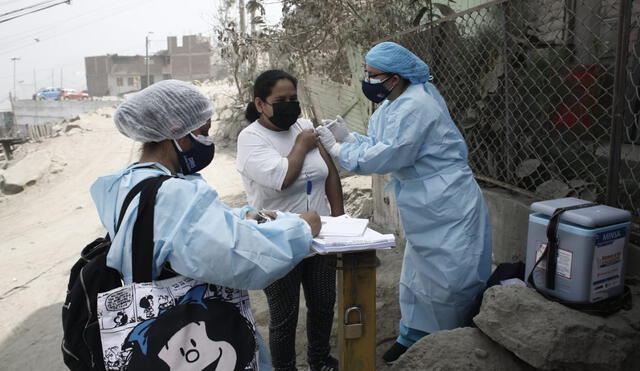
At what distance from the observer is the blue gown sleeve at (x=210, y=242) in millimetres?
1542

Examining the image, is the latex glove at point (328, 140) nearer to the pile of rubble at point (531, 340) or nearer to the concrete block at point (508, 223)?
the pile of rubble at point (531, 340)

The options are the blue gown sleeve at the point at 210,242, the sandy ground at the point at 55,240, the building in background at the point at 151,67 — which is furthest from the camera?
the building in background at the point at 151,67

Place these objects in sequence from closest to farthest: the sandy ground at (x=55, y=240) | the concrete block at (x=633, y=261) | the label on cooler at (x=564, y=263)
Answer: the label on cooler at (x=564, y=263) → the concrete block at (x=633, y=261) → the sandy ground at (x=55, y=240)

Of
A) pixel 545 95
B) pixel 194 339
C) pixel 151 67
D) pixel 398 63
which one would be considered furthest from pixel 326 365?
pixel 151 67

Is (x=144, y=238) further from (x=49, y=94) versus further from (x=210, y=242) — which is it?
(x=49, y=94)

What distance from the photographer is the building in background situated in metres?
49.7

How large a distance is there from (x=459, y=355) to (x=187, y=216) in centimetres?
139

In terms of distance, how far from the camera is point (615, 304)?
7.20ft

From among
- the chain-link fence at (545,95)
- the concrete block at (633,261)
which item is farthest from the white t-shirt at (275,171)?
the concrete block at (633,261)

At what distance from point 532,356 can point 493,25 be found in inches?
97.3

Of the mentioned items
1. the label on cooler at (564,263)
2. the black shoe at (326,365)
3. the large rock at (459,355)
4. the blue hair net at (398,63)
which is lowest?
the black shoe at (326,365)

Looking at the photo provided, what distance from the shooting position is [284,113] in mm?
2785

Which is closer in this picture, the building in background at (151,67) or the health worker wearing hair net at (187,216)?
the health worker wearing hair net at (187,216)

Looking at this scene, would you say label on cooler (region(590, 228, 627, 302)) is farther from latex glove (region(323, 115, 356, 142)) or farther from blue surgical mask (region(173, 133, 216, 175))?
blue surgical mask (region(173, 133, 216, 175))
